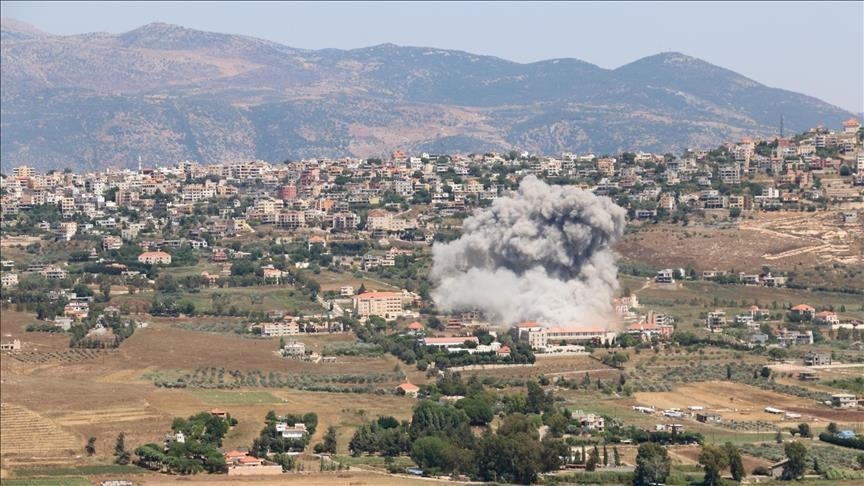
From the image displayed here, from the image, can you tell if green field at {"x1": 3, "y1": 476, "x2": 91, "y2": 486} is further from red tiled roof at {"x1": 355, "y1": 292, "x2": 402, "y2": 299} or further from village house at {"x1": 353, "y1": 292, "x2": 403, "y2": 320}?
red tiled roof at {"x1": 355, "y1": 292, "x2": 402, "y2": 299}

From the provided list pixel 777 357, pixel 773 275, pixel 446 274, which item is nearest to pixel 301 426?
pixel 777 357

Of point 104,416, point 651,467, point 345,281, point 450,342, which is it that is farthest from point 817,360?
point 345,281

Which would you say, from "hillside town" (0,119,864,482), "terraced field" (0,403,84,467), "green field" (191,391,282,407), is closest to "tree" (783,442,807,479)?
"hillside town" (0,119,864,482)

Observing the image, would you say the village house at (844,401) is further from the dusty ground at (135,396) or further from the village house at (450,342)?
the village house at (450,342)

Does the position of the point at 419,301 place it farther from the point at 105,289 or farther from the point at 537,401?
the point at 537,401

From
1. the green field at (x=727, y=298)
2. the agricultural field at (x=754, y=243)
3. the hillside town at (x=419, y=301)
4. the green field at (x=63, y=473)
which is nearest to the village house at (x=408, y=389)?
the hillside town at (x=419, y=301)
